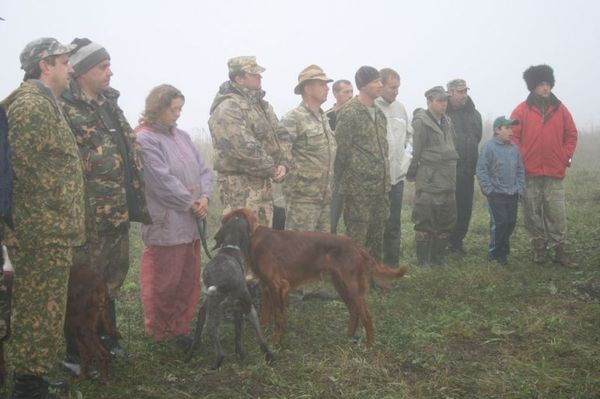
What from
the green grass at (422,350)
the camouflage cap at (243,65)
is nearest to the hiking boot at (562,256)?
the green grass at (422,350)

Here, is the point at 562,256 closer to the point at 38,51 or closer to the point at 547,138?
the point at 547,138

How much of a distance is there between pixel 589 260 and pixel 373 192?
10.5 ft

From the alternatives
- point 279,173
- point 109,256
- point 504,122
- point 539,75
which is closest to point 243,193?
point 279,173

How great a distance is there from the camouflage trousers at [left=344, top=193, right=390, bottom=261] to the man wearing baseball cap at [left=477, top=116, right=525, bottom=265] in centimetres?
164

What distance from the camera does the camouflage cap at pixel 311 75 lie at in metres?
5.87

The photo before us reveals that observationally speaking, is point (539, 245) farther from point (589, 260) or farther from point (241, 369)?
point (241, 369)

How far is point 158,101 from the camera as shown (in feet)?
14.6

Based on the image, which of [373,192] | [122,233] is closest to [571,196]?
[373,192]

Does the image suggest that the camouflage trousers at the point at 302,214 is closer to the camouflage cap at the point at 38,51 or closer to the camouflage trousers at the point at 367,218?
the camouflage trousers at the point at 367,218

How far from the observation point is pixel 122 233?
4133 millimetres

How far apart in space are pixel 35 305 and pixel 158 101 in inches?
77.5

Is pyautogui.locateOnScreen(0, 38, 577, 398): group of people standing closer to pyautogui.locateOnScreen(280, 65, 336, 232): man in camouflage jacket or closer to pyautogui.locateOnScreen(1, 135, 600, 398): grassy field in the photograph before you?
pyautogui.locateOnScreen(280, 65, 336, 232): man in camouflage jacket

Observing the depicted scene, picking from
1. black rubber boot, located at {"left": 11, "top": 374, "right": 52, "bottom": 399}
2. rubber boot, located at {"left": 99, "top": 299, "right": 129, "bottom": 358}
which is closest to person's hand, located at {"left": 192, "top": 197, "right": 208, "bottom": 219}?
rubber boot, located at {"left": 99, "top": 299, "right": 129, "bottom": 358}

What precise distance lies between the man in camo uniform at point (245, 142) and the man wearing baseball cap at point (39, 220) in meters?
1.89
